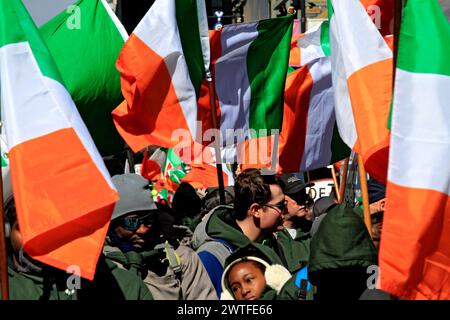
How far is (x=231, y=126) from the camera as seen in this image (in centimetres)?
711

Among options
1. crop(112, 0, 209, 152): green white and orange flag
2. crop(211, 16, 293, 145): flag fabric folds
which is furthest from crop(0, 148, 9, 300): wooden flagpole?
crop(211, 16, 293, 145): flag fabric folds

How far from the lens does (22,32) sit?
14.8 feet

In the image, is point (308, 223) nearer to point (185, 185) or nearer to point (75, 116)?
point (185, 185)

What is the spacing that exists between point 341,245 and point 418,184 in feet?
1.35

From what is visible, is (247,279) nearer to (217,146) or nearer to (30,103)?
(30,103)

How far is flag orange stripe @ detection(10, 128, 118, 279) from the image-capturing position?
13.3 feet

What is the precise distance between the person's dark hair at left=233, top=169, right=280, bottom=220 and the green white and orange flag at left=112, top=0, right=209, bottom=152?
3.70 ft

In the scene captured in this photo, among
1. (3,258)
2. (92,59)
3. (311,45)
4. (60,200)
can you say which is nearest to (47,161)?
(60,200)

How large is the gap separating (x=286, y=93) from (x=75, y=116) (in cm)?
329

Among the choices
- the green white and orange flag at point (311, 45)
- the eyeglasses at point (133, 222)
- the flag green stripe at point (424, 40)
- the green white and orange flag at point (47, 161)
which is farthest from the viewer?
the green white and orange flag at point (311, 45)

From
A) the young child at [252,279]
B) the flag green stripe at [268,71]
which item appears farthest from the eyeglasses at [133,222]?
the flag green stripe at [268,71]

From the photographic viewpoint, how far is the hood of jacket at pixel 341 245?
4.01 meters

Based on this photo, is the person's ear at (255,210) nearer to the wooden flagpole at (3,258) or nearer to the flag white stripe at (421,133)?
→ the flag white stripe at (421,133)
